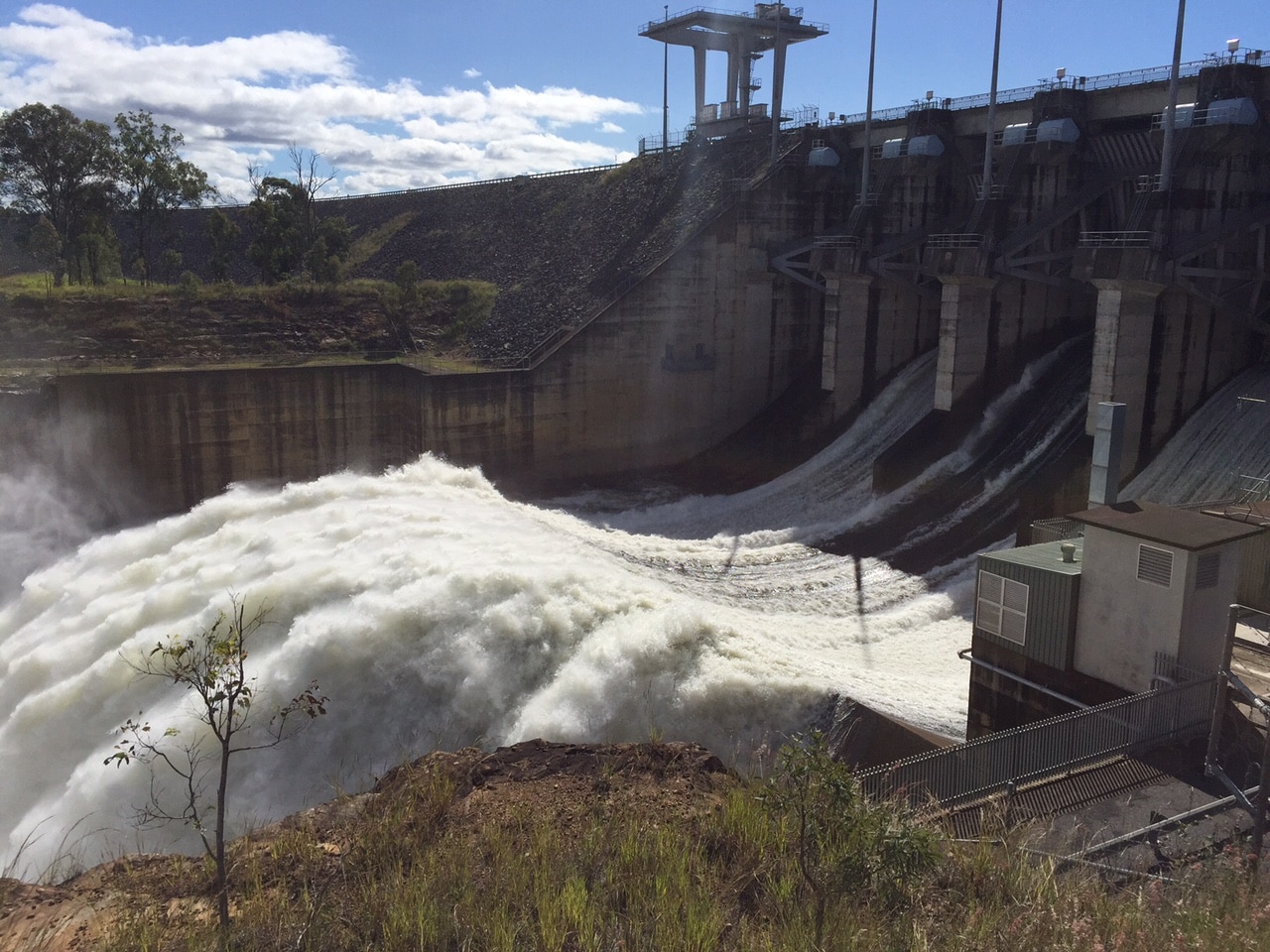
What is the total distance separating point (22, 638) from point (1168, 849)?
17250 mm

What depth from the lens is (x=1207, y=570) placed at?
1090 centimetres

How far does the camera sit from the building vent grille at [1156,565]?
430 inches

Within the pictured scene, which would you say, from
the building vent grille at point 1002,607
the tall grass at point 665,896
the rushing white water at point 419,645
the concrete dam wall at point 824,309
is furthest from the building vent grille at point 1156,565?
the concrete dam wall at point 824,309

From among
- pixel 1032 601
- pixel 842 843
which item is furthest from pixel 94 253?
pixel 842 843

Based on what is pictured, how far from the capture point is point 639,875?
650 centimetres

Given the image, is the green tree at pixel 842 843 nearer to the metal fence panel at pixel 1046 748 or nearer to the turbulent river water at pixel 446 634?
the metal fence panel at pixel 1046 748

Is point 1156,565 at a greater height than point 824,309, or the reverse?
point 824,309

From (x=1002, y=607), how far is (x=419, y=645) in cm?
753

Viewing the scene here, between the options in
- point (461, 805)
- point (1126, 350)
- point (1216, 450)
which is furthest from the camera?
point (1126, 350)

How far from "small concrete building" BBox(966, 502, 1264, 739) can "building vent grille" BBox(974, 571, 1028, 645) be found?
1 centimetres

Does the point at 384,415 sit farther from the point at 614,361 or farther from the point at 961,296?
the point at 961,296

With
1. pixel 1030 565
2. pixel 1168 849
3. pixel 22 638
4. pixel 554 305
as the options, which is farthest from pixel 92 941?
pixel 554 305

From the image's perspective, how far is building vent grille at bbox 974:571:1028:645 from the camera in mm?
12516

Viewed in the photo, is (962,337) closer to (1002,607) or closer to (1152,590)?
(1002,607)
